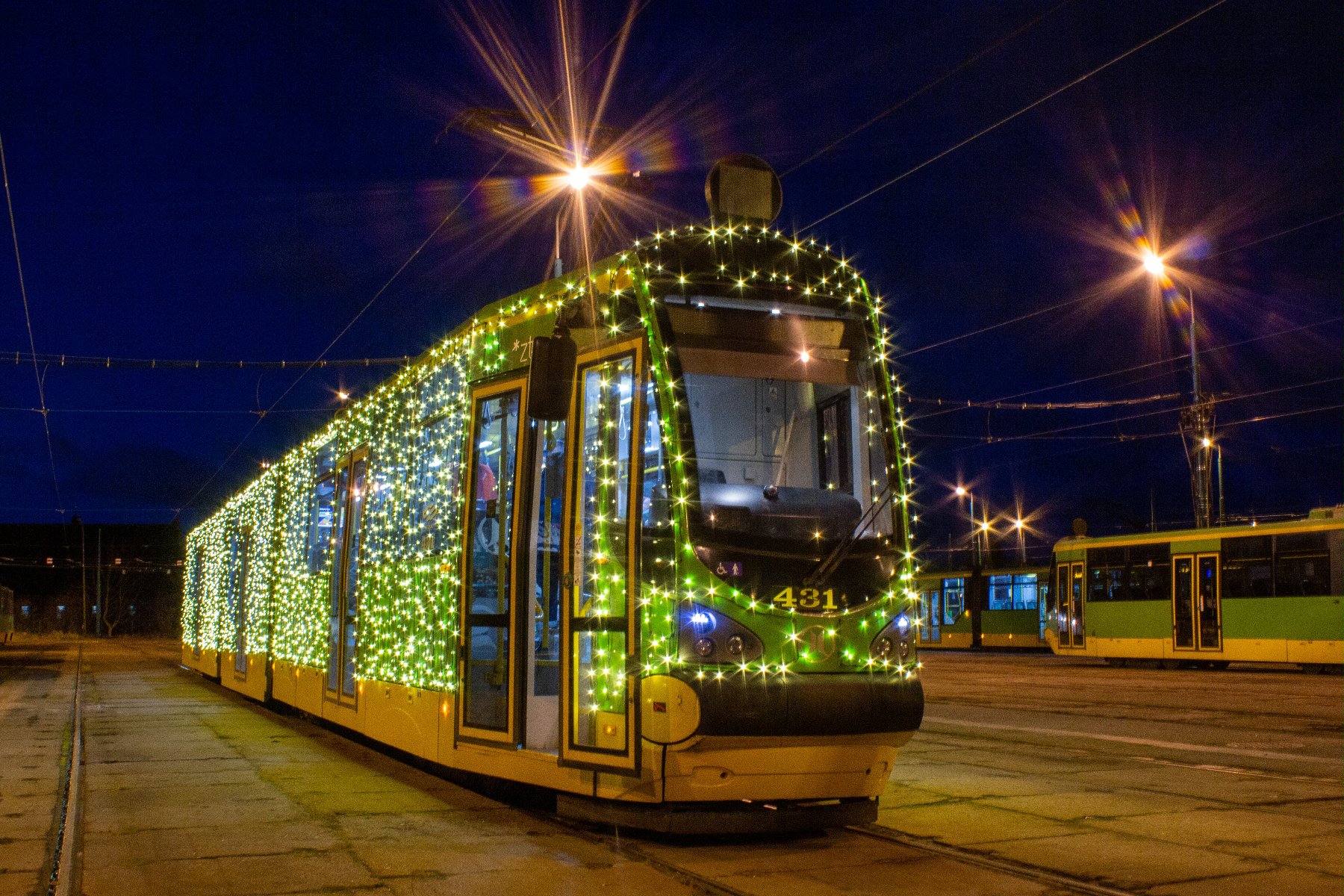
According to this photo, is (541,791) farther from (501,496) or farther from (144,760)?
(144,760)

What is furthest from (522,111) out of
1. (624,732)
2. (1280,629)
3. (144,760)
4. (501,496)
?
(1280,629)

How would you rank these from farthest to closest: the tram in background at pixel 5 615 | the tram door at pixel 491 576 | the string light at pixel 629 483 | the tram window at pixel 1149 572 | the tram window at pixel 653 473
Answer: the tram in background at pixel 5 615 → the tram window at pixel 1149 572 → the tram door at pixel 491 576 → the tram window at pixel 653 473 → the string light at pixel 629 483

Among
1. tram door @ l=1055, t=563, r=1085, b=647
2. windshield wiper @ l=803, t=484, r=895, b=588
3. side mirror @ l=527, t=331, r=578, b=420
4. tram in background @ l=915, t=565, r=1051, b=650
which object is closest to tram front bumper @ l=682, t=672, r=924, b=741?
windshield wiper @ l=803, t=484, r=895, b=588

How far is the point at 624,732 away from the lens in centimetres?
664

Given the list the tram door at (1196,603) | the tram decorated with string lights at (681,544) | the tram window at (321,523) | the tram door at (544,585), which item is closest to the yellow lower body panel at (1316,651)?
the tram door at (1196,603)

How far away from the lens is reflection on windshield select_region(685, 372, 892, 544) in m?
6.67

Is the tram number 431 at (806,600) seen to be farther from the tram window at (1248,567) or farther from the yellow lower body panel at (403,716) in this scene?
the tram window at (1248,567)

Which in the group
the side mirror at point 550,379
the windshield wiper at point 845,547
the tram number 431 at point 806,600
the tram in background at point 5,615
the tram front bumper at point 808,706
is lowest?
the tram in background at point 5,615

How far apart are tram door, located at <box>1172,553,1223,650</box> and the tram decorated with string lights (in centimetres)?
2220

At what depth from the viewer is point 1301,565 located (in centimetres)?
2473

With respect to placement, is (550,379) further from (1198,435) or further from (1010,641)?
(1010,641)

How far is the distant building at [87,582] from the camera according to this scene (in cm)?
9175

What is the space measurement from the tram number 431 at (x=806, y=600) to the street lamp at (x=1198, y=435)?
2281 cm

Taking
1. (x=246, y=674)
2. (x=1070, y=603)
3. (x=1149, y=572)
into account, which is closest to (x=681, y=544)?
(x=246, y=674)
